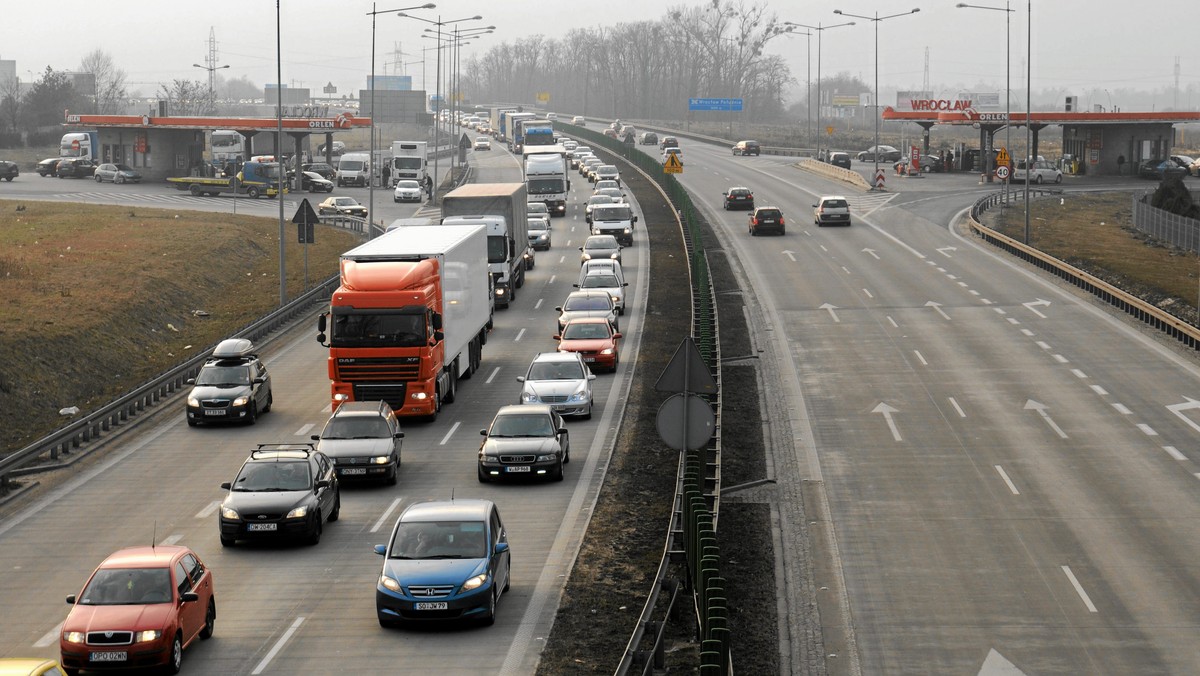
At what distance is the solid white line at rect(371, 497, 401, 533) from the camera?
2334 cm

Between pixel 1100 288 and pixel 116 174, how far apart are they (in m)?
70.5

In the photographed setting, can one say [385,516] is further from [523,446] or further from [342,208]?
[342,208]

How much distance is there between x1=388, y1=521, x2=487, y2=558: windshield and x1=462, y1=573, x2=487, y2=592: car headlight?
0.38 meters

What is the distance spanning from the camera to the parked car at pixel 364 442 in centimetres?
2586

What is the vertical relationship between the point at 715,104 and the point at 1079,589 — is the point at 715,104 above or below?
above

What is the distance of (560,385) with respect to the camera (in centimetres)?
3216

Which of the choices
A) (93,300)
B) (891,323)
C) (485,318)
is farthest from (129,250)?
(891,323)

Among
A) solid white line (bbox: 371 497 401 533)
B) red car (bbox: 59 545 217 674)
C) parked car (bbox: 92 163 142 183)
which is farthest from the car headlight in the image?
parked car (bbox: 92 163 142 183)

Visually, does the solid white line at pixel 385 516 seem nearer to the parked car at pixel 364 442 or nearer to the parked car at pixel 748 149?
the parked car at pixel 364 442

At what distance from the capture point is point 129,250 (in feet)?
194

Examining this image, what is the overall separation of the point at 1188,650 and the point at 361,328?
17.9 meters

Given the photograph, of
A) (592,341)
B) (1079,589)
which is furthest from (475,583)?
(592,341)

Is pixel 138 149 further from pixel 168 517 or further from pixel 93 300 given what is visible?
pixel 168 517

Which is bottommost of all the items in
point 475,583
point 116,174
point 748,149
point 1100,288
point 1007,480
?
point 1007,480
